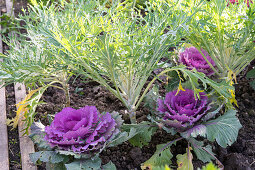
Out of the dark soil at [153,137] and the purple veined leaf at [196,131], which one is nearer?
the purple veined leaf at [196,131]

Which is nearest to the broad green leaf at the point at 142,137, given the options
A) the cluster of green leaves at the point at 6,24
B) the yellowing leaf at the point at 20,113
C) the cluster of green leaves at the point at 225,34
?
the cluster of green leaves at the point at 225,34

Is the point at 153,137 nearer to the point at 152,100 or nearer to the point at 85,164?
the point at 152,100

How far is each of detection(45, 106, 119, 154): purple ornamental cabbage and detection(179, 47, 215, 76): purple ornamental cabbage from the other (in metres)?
0.65

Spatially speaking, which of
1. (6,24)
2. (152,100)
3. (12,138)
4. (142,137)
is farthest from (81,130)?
(6,24)

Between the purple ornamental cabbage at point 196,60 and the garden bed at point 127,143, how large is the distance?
332mm

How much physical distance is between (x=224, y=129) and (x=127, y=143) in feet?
1.99

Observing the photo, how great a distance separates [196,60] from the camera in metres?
2.07

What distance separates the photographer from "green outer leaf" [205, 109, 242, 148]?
1.58 m

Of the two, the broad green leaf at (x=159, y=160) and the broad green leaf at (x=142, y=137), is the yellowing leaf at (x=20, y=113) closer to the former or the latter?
the broad green leaf at (x=142, y=137)

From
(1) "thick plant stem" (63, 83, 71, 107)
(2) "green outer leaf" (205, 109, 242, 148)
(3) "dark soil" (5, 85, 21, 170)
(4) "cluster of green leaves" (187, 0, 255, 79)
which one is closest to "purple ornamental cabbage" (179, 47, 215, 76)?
(4) "cluster of green leaves" (187, 0, 255, 79)

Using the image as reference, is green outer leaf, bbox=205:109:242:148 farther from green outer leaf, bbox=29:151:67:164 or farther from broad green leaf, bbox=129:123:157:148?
green outer leaf, bbox=29:151:67:164

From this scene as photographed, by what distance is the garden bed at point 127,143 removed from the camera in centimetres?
182

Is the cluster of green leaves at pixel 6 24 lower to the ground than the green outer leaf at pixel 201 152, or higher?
higher

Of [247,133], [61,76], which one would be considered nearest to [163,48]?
[61,76]
